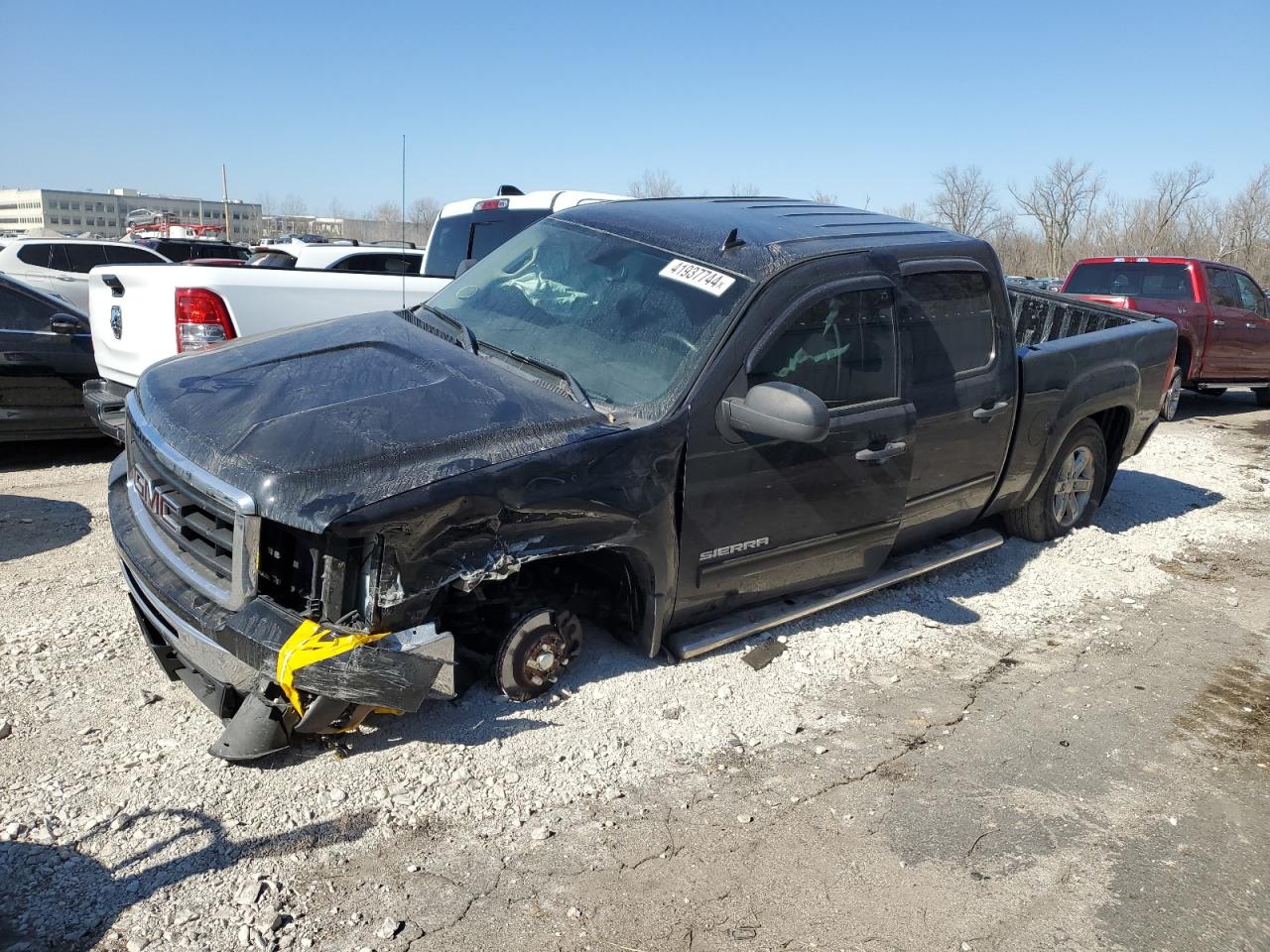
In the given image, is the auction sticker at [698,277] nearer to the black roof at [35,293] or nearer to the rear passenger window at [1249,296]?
the black roof at [35,293]

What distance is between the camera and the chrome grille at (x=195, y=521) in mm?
3041

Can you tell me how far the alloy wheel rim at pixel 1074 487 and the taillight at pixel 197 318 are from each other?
535 cm

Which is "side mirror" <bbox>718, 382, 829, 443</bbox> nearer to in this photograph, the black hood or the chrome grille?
the black hood

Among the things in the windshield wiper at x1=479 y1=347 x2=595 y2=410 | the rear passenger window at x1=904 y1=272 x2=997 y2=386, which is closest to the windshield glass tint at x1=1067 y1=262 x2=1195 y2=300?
the rear passenger window at x1=904 y1=272 x2=997 y2=386

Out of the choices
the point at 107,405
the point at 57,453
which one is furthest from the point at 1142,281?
the point at 57,453

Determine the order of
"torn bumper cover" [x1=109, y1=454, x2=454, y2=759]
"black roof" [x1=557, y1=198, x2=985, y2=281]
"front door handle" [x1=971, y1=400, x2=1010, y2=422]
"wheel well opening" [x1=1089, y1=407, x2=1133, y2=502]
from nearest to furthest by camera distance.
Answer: "torn bumper cover" [x1=109, y1=454, x2=454, y2=759]
"black roof" [x1=557, y1=198, x2=985, y2=281]
"front door handle" [x1=971, y1=400, x2=1010, y2=422]
"wheel well opening" [x1=1089, y1=407, x2=1133, y2=502]

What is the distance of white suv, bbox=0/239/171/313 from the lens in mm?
13211

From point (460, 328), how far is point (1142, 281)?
36.9 ft

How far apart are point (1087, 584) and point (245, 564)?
488 centimetres

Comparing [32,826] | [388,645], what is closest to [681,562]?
[388,645]

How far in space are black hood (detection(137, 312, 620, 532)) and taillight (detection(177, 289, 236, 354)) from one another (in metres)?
1.99

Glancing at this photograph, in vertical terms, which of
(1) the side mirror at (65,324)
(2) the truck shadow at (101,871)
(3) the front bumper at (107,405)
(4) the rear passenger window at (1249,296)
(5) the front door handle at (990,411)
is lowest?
(2) the truck shadow at (101,871)

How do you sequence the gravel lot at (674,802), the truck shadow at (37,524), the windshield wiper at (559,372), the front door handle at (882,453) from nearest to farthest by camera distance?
1. the gravel lot at (674,802)
2. the windshield wiper at (559,372)
3. the front door handle at (882,453)
4. the truck shadow at (37,524)

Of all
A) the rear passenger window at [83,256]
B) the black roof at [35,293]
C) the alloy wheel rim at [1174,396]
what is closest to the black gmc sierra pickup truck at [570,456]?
the black roof at [35,293]
